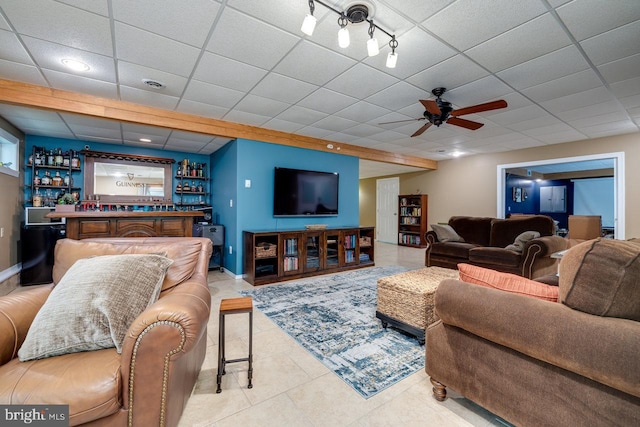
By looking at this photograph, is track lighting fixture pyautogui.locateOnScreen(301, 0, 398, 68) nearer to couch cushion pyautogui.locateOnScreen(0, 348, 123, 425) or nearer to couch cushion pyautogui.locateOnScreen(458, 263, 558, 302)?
couch cushion pyautogui.locateOnScreen(458, 263, 558, 302)

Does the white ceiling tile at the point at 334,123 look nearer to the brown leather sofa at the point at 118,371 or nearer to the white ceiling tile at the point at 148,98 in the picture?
the white ceiling tile at the point at 148,98

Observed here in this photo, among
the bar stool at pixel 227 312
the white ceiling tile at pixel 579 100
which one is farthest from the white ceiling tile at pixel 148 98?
Answer: the white ceiling tile at pixel 579 100

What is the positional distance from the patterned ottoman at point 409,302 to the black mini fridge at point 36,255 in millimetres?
4645

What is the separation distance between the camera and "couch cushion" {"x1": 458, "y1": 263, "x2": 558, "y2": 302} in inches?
50.9

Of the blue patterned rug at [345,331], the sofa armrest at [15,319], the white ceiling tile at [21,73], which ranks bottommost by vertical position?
the blue patterned rug at [345,331]

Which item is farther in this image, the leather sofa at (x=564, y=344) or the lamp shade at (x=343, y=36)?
the lamp shade at (x=343, y=36)

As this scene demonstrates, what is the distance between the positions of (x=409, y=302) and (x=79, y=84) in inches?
154

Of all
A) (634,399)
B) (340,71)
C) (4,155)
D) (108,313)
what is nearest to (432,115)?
(340,71)

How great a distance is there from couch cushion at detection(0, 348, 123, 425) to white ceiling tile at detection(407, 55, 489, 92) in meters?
3.06

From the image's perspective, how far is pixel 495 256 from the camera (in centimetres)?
389

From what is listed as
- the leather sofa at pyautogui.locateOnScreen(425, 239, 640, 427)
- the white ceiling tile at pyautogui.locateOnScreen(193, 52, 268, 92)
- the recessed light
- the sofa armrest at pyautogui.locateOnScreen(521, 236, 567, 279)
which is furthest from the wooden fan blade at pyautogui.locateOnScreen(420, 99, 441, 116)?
the recessed light

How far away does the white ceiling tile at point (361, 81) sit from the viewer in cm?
259

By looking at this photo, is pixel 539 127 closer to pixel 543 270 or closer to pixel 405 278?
pixel 543 270

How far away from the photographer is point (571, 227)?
174 inches
